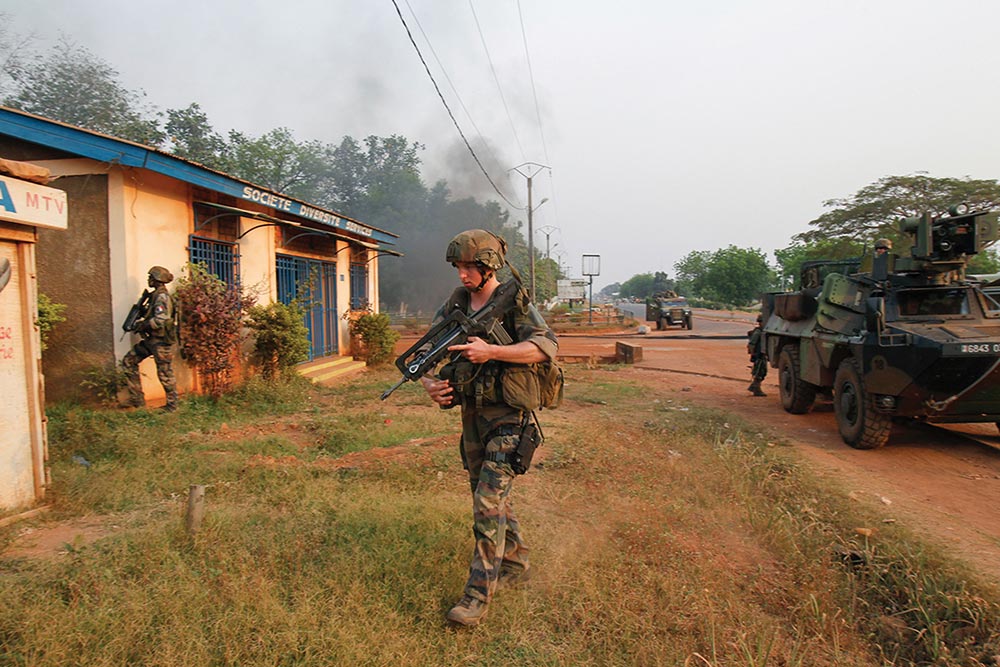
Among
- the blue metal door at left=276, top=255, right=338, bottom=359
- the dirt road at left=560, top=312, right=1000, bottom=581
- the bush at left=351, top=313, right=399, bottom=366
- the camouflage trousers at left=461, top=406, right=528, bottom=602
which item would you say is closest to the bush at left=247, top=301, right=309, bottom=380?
the blue metal door at left=276, top=255, right=338, bottom=359

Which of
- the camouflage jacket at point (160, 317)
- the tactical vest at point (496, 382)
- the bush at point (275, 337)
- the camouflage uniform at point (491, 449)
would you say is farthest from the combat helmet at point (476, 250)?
the bush at point (275, 337)

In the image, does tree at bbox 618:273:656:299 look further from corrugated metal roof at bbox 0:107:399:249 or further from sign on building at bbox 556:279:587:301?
corrugated metal roof at bbox 0:107:399:249

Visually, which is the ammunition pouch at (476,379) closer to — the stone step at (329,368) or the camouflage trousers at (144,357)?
the camouflage trousers at (144,357)

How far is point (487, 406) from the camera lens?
8.92 ft

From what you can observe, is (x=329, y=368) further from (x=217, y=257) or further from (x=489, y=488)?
(x=489, y=488)

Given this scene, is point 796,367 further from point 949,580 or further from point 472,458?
point 472,458

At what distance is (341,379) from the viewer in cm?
1030

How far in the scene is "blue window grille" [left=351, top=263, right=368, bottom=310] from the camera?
12.3m

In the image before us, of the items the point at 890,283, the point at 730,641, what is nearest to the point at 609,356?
the point at 890,283

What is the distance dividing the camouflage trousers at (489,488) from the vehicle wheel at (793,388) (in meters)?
5.74

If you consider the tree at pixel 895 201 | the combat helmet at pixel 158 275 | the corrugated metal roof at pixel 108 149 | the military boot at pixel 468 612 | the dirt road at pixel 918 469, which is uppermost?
the tree at pixel 895 201

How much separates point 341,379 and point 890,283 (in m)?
8.07

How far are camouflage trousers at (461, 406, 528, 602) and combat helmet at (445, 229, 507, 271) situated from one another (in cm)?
67

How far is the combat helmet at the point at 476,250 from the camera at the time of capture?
2.62 metres
